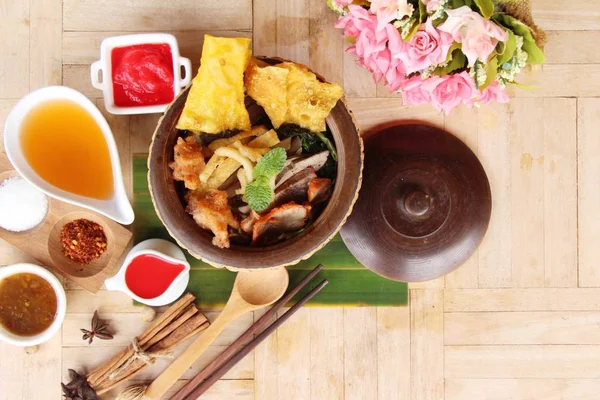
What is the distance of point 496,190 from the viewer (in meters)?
1.80

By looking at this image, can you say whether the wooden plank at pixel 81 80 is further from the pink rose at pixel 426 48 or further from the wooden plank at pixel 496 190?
the wooden plank at pixel 496 190

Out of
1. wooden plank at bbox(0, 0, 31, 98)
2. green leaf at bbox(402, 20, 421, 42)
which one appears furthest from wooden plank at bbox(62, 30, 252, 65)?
green leaf at bbox(402, 20, 421, 42)

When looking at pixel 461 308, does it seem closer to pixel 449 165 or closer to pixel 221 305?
pixel 449 165

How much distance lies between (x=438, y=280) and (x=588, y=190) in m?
0.51

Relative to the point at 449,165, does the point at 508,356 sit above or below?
below

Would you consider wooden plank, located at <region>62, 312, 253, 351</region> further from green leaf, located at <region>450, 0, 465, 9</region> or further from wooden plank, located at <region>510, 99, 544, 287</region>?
green leaf, located at <region>450, 0, 465, 9</region>

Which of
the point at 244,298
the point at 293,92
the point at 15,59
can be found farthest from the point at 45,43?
the point at 244,298

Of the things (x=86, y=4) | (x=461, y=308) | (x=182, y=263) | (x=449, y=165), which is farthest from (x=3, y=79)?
(x=461, y=308)

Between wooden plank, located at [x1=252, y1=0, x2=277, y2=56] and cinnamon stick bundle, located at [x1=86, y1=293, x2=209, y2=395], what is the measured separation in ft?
2.38

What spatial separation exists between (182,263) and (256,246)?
28cm

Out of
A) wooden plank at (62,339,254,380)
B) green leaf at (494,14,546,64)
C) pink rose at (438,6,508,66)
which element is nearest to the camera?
pink rose at (438,6,508,66)

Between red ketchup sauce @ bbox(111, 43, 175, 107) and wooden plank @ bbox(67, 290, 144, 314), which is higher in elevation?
red ketchup sauce @ bbox(111, 43, 175, 107)

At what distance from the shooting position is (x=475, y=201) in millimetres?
1644

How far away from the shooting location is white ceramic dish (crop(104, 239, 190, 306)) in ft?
5.34
